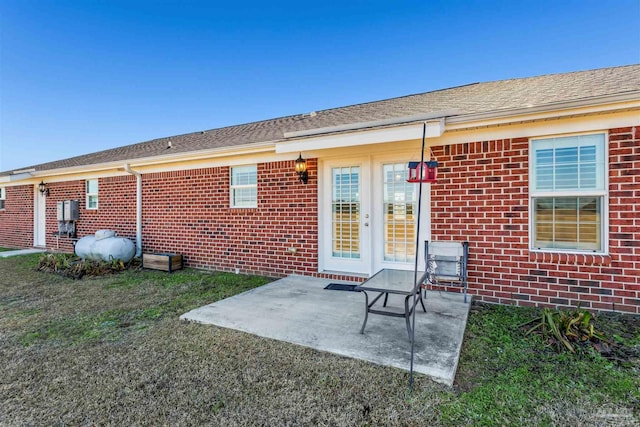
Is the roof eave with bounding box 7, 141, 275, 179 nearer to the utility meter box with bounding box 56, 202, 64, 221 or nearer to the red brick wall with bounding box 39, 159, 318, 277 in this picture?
the red brick wall with bounding box 39, 159, 318, 277

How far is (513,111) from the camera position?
4.14m

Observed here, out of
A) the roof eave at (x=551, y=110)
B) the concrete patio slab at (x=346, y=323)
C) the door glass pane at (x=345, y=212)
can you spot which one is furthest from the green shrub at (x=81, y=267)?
the roof eave at (x=551, y=110)

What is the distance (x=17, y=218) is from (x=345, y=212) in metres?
13.3

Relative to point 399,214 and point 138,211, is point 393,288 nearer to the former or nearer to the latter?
point 399,214

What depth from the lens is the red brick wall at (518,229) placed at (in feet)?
12.6

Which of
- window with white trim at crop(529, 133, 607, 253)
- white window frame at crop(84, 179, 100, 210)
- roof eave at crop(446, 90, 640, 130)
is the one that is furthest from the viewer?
white window frame at crop(84, 179, 100, 210)

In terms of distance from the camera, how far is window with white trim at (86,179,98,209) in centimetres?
922

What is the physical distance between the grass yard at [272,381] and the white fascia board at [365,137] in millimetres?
2620

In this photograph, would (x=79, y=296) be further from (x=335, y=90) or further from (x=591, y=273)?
(x=335, y=90)

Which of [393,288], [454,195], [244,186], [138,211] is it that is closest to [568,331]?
[393,288]

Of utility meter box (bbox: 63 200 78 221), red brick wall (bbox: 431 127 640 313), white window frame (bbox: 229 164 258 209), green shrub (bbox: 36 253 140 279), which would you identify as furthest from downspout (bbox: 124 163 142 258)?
red brick wall (bbox: 431 127 640 313)

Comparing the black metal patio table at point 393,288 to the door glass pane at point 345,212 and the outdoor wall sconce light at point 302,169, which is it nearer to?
the door glass pane at point 345,212

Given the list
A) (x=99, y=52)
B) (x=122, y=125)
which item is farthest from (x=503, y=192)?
(x=122, y=125)

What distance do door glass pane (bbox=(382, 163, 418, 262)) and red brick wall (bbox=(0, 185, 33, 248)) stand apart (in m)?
13.0
